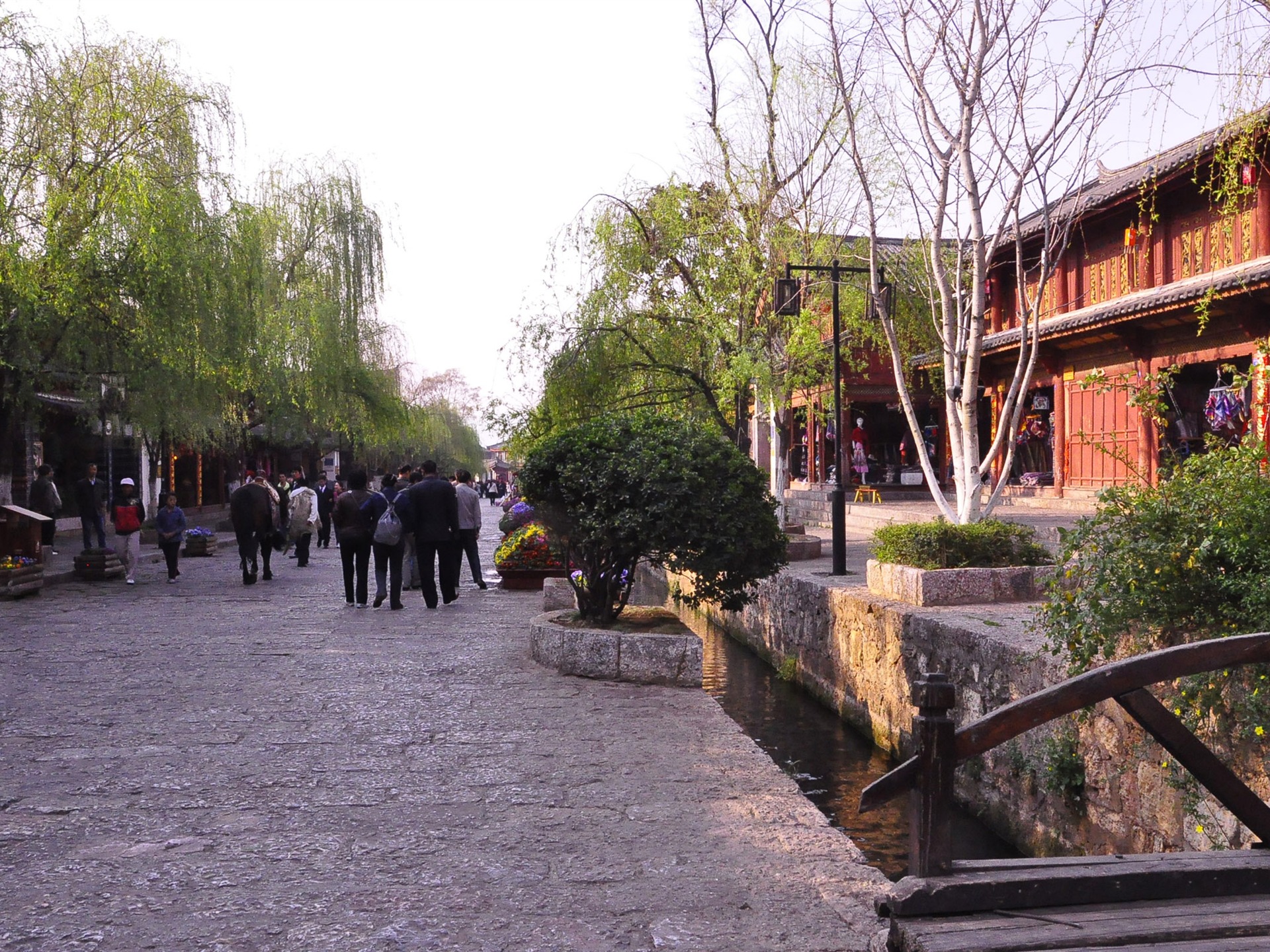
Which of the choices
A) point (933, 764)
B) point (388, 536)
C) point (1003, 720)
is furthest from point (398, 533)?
point (1003, 720)

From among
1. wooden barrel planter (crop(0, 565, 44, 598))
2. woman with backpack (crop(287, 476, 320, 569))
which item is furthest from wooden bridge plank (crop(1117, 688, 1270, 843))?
woman with backpack (crop(287, 476, 320, 569))

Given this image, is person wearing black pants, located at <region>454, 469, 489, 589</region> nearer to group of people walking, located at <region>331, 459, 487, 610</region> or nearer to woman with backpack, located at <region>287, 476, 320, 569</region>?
group of people walking, located at <region>331, 459, 487, 610</region>

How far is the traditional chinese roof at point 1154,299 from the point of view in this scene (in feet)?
46.8

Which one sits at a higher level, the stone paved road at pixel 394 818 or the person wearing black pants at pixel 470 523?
the person wearing black pants at pixel 470 523

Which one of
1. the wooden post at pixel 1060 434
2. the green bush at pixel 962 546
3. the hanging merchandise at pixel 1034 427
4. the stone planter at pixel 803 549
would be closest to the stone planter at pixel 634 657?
→ the green bush at pixel 962 546

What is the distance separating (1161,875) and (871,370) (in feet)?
88.7

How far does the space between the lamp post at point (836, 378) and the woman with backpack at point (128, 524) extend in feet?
31.1

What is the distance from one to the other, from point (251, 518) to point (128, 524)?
1.78m

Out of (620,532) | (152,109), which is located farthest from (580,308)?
(620,532)

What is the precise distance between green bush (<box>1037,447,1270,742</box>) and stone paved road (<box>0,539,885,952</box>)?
1643 millimetres

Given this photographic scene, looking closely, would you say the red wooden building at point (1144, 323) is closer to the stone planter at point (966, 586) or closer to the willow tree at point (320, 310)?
the stone planter at point (966, 586)

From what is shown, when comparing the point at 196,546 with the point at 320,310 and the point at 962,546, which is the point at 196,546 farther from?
the point at 962,546

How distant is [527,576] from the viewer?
50.8 feet

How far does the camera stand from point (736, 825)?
4805 millimetres
